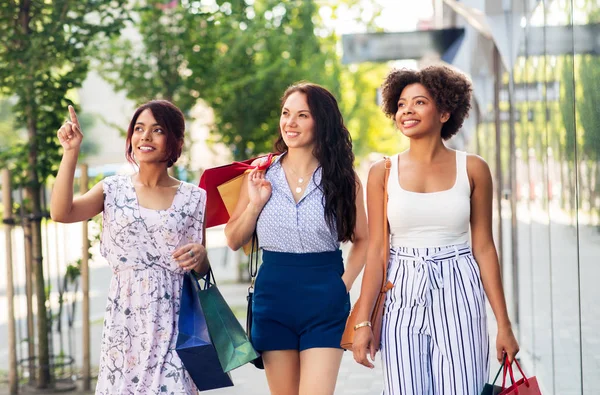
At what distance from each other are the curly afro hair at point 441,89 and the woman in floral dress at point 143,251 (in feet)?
3.23

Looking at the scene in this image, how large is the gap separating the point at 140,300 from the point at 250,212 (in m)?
0.61

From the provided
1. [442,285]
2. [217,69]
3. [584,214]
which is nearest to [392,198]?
[442,285]

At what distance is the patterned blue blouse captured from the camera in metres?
4.51

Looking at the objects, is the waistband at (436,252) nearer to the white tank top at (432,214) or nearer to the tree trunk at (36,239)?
the white tank top at (432,214)

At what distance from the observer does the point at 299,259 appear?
4.50 m

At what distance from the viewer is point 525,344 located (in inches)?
330

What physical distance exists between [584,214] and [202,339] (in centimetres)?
170

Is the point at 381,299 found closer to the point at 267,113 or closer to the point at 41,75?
the point at 41,75

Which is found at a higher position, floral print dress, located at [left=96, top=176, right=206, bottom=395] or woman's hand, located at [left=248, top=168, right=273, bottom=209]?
woman's hand, located at [left=248, top=168, right=273, bottom=209]

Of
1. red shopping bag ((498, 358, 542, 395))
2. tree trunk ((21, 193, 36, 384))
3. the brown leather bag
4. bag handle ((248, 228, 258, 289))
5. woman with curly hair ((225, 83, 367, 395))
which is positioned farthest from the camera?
tree trunk ((21, 193, 36, 384))

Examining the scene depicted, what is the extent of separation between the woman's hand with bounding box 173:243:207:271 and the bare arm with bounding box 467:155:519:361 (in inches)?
45.6

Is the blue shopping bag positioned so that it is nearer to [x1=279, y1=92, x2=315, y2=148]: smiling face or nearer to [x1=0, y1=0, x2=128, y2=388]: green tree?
[x1=279, y1=92, x2=315, y2=148]: smiling face

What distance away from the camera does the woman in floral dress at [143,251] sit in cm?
433

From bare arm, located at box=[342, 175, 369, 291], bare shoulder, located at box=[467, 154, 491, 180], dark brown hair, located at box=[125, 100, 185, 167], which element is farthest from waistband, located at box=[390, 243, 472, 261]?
dark brown hair, located at box=[125, 100, 185, 167]
